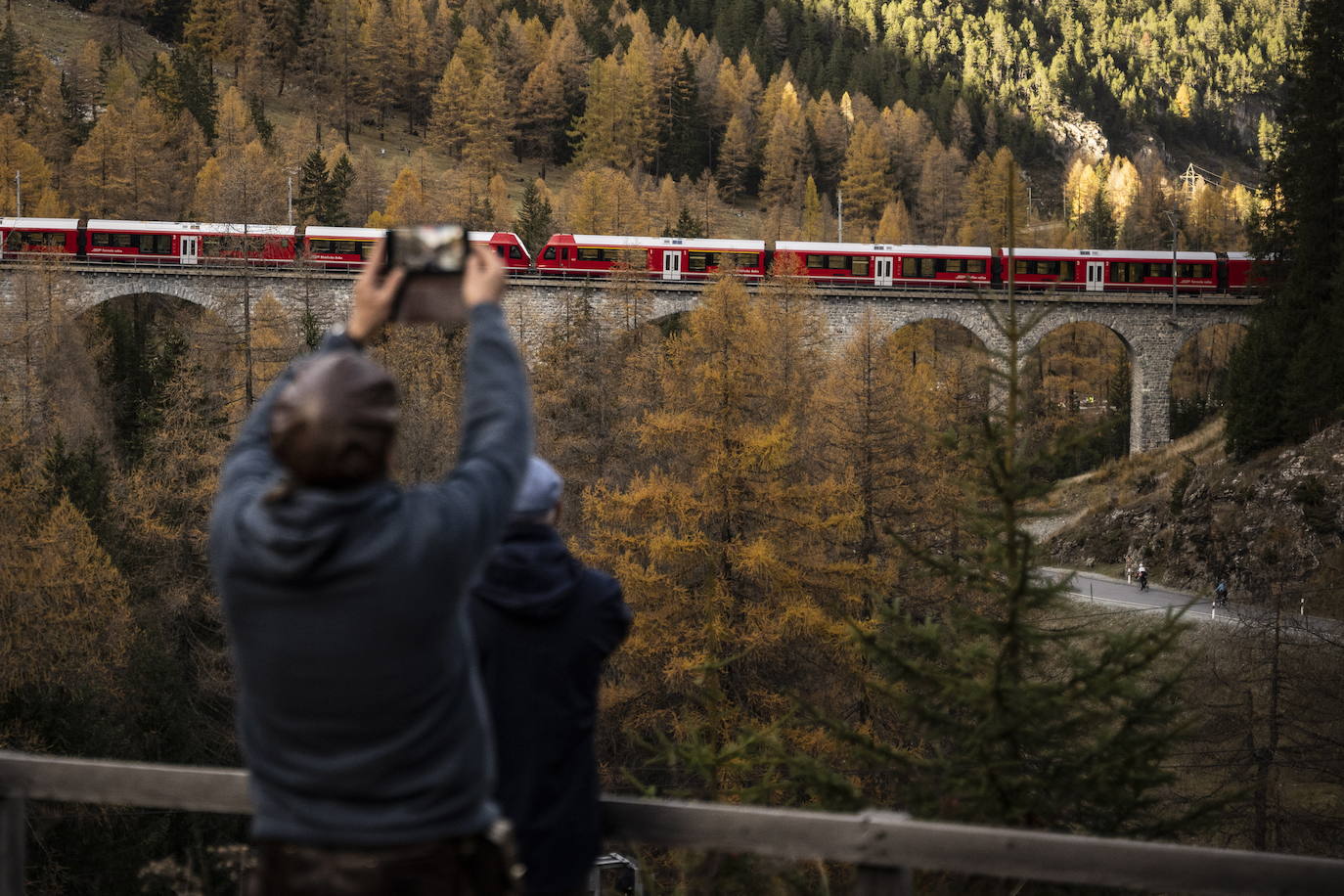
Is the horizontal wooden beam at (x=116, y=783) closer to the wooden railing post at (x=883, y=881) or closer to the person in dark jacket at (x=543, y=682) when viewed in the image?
the person in dark jacket at (x=543, y=682)

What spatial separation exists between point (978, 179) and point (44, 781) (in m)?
116

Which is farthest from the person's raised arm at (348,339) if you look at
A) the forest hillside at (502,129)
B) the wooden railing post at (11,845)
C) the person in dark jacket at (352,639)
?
the forest hillside at (502,129)

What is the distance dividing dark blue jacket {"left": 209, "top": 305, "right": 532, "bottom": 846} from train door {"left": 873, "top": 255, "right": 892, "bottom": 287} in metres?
56.5

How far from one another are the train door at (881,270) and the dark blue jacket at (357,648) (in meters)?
56.5

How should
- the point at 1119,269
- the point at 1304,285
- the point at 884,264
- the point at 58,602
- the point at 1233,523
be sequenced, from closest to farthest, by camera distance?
the point at 58,602
the point at 1233,523
the point at 1304,285
the point at 1119,269
the point at 884,264

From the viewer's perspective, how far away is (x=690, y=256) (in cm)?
5638

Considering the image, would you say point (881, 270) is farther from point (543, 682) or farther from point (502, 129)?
point (502, 129)

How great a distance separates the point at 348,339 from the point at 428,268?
23 cm

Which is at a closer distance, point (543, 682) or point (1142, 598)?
point (543, 682)

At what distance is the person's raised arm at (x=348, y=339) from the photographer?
8.47 feet

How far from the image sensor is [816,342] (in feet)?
142

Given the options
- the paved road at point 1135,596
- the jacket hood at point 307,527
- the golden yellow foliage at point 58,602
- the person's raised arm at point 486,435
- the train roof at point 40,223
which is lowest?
the paved road at point 1135,596

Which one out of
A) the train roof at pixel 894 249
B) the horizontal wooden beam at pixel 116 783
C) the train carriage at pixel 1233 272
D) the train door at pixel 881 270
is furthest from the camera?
the train carriage at pixel 1233 272

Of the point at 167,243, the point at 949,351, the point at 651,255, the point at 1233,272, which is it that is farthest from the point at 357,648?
the point at 949,351
